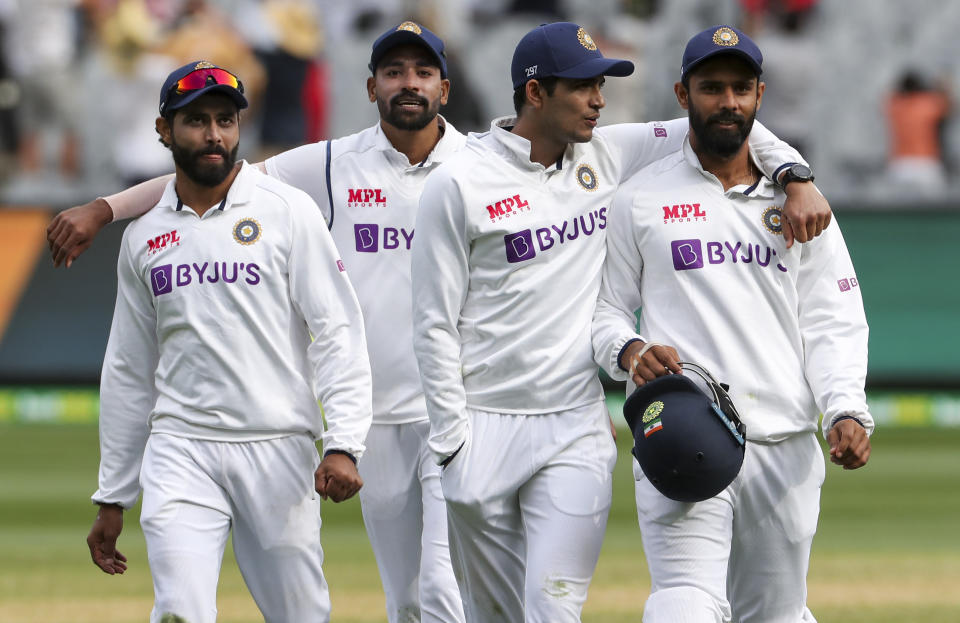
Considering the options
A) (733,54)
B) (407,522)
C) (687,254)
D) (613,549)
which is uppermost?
(733,54)

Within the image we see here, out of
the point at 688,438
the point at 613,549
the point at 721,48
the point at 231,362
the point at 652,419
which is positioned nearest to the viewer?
the point at 688,438

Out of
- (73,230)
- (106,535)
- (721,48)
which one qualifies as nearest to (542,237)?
(721,48)

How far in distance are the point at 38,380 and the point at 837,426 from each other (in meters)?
10.4

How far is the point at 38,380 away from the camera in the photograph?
1421 cm

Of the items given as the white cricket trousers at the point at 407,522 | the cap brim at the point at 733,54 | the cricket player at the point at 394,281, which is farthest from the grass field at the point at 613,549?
the cap brim at the point at 733,54

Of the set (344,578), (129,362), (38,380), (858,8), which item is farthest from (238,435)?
(858,8)

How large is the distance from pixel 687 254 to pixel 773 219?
0.32 m

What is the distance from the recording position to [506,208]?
5.39 m

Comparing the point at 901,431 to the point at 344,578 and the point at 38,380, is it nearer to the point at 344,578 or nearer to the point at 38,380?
the point at 344,578

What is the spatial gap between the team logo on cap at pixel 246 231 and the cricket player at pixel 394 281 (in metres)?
0.95

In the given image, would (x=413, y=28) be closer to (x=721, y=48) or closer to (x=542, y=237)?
(x=542, y=237)

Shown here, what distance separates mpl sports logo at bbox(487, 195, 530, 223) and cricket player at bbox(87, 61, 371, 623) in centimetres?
53

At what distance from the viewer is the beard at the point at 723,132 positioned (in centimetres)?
529

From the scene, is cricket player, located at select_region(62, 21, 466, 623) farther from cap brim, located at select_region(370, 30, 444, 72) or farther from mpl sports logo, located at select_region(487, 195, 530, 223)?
mpl sports logo, located at select_region(487, 195, 530, 223)
